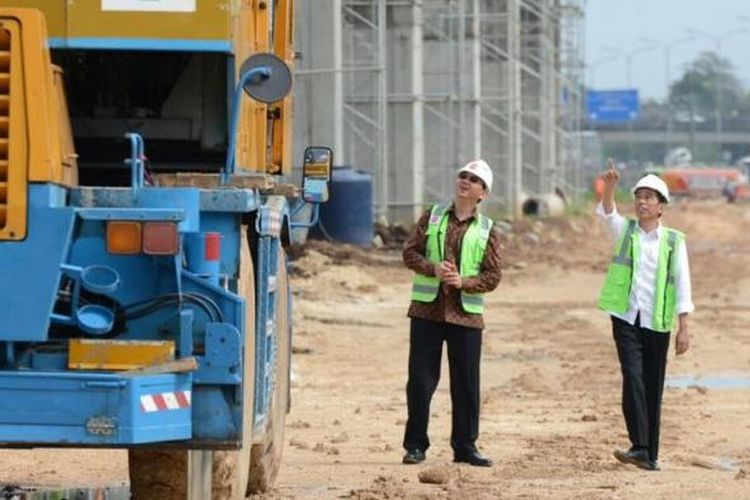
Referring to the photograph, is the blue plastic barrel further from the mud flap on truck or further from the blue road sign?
the blue road sign

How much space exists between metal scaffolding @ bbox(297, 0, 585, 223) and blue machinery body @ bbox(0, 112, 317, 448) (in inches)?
1106

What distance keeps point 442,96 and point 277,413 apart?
3591 cm

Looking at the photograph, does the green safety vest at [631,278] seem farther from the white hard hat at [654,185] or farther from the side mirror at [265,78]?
the side mirror at [265,78]

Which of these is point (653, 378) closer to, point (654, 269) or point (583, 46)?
point (654, 269)

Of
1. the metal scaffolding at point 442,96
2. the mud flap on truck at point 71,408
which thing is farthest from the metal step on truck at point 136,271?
the metal scaffolding at point 442,96

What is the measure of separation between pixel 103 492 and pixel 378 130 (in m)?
30.3

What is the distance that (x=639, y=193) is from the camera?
12.5 metres

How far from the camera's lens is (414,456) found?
41.1 feet

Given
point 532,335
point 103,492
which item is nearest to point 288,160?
point 103,492

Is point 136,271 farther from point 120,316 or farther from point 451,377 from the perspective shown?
point 451,377

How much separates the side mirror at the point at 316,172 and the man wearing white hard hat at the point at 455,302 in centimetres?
121

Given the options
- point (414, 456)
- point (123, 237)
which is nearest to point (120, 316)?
point (123, 237)

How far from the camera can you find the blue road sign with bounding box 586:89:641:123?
120188 millimetres

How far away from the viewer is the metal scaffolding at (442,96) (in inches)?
1673
